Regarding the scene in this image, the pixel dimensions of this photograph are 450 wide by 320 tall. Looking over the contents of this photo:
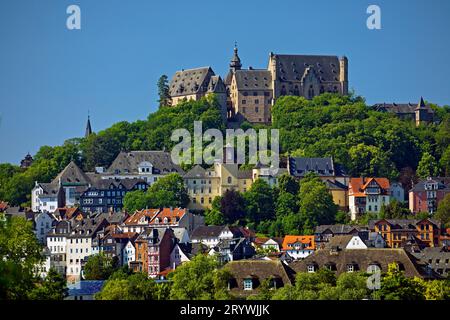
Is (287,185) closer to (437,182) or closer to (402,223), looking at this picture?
(437,182)

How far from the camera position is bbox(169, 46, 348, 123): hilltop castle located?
135 meters

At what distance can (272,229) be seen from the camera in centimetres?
10762

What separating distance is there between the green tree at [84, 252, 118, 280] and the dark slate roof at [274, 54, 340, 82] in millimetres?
46660

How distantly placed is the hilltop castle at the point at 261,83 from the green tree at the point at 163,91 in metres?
0.48

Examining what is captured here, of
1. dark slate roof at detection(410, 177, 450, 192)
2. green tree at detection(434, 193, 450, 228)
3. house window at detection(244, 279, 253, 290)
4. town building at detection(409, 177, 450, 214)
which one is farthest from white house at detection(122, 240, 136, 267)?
house window at detection(244, 279, 253, 290)

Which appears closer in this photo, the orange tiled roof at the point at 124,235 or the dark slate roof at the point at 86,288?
the dark slate roof at the point at 86,288

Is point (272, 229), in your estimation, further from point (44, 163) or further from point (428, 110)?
point (428, 110)

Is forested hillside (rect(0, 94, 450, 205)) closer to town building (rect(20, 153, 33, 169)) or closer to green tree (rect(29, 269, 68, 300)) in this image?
town building (rect(20, 153, 33, 169))

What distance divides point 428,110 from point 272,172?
2979 centimetres

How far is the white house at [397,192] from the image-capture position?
379 feet

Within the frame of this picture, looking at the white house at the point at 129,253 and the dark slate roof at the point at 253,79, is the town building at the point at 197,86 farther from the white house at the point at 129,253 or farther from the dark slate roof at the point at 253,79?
the white house at the point at 129,253

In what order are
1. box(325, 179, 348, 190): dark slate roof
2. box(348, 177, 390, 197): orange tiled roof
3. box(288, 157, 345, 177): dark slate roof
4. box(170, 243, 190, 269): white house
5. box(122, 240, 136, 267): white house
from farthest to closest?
box(288, 157, 345, 177): dark slate roof < box(325, 179, 348, 190): dark slate roof < box(348, 177, 390, 197): orange tiled roof < box(122, 240, 136, 267): white house < box(170, 243, 190, 269): white house

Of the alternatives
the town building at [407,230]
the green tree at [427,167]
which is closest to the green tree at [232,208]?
the town building at [407,230]
